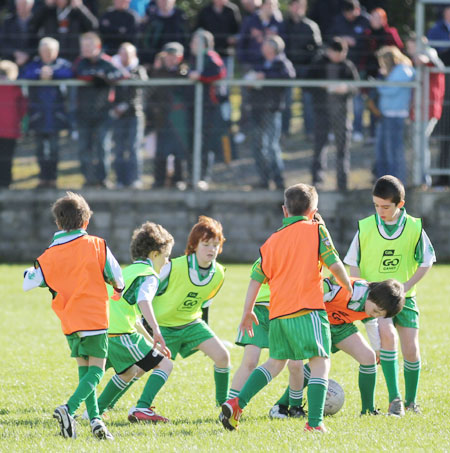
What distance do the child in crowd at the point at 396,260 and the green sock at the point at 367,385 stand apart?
0.18m

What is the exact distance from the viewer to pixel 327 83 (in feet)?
45.3

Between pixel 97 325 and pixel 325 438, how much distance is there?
1538 mm

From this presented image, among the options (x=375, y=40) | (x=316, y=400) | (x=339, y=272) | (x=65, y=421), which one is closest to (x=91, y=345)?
(x=65, y=421)

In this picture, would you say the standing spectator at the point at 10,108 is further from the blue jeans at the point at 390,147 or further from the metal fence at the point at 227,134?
the blue jeans at the point at 390,147

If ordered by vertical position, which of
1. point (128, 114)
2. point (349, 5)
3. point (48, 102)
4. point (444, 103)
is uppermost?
point (349, 5)

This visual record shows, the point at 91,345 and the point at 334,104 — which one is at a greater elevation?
the point at 334,104

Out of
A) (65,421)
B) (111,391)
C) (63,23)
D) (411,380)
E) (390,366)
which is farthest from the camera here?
(63,23)

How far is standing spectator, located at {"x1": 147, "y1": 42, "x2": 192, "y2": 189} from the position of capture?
46.0 ft

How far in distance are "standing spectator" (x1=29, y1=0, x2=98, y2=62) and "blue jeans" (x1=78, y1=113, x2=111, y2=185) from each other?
1.44m

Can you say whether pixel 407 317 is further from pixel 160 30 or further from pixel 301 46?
pixel 160 30

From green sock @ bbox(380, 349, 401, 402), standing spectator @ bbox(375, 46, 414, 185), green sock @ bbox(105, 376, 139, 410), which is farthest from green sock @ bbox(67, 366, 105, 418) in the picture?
standing spectator @ bbox(375, 46, 414, 185)

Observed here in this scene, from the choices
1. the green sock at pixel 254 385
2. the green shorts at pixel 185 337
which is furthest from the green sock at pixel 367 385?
the green shorts at pixel 185 337

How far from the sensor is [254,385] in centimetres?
603

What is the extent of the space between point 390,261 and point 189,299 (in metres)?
1.46
